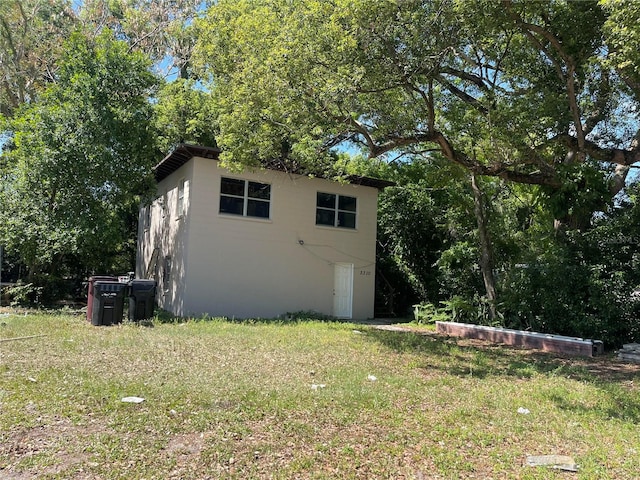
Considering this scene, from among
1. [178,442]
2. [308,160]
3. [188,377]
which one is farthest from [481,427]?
[308,160]

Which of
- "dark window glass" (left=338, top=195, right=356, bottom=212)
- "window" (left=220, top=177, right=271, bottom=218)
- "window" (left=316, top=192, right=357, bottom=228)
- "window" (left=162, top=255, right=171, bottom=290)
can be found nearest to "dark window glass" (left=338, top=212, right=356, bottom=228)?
"window" (left=316, top=192, right=357, bottom=228)

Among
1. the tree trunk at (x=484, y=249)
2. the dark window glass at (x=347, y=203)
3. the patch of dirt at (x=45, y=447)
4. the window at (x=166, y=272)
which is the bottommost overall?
the patch of dirt at (x=45, y=447)

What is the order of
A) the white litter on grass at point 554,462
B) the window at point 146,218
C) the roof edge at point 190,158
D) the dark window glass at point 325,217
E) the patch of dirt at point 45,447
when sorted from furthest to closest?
the window at point 146,218 → the dark window glass at point 325,217 → the roof edge at point 190,158 → the white litter on grass at point 554,462 → the patch of dirt at point 45,447

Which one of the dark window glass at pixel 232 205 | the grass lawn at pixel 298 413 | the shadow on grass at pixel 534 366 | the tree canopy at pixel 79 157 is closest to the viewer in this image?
the grass lawn at pixel 298 413

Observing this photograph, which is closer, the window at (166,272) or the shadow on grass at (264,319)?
the shadow on grass at (264,319)

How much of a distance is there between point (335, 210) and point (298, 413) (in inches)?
493

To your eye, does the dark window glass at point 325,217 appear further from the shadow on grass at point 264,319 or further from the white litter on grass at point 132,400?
the white litter on grass at point 132,400

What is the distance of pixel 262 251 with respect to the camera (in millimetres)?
15867

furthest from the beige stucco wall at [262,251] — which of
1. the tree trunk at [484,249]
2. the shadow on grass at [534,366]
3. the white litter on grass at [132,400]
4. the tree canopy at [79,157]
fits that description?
the white litter on grass at [132,400]

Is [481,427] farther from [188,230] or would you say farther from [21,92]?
[21,92]

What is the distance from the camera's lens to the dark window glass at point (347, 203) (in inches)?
695

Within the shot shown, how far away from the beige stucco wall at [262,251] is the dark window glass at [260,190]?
0.18m

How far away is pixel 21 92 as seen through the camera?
855 inches

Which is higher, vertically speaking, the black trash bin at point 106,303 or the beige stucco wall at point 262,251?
the beige stucco wall at point 262,251
